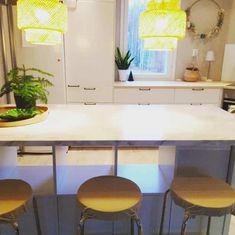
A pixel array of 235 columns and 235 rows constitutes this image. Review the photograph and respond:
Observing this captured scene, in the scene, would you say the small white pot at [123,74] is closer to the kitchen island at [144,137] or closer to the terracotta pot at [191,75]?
the terracotta pot at [191,75]

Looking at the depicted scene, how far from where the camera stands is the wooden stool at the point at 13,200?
1.13 metres

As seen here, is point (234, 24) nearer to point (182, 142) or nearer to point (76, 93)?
point (76, 93)

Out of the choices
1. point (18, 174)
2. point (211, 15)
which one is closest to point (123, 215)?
point (18, 174)

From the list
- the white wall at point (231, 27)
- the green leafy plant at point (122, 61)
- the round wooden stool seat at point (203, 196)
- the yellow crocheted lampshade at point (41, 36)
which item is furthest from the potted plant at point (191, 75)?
the yellow crocheted lampshade at point (41, 36)

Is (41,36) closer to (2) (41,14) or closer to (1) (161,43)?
(2) (41,14)

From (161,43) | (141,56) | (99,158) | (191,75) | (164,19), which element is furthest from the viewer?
(141,56)

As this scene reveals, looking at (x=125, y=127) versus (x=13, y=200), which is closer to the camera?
(x=13, y=200)

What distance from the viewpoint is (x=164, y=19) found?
140cm

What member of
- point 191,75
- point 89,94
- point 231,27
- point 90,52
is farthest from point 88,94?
point 231,27

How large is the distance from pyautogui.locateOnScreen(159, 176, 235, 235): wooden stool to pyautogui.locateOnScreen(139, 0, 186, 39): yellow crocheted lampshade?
881 mm

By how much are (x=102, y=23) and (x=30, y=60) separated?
103 cm

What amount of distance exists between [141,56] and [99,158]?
75.6 inches

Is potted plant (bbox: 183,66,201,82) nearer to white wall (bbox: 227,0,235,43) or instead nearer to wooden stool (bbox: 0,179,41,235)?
white wall (bbox: 227,0,235,43)

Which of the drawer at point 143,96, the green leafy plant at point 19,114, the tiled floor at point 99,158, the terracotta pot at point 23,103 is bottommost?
the tiled floor at point 99,158
